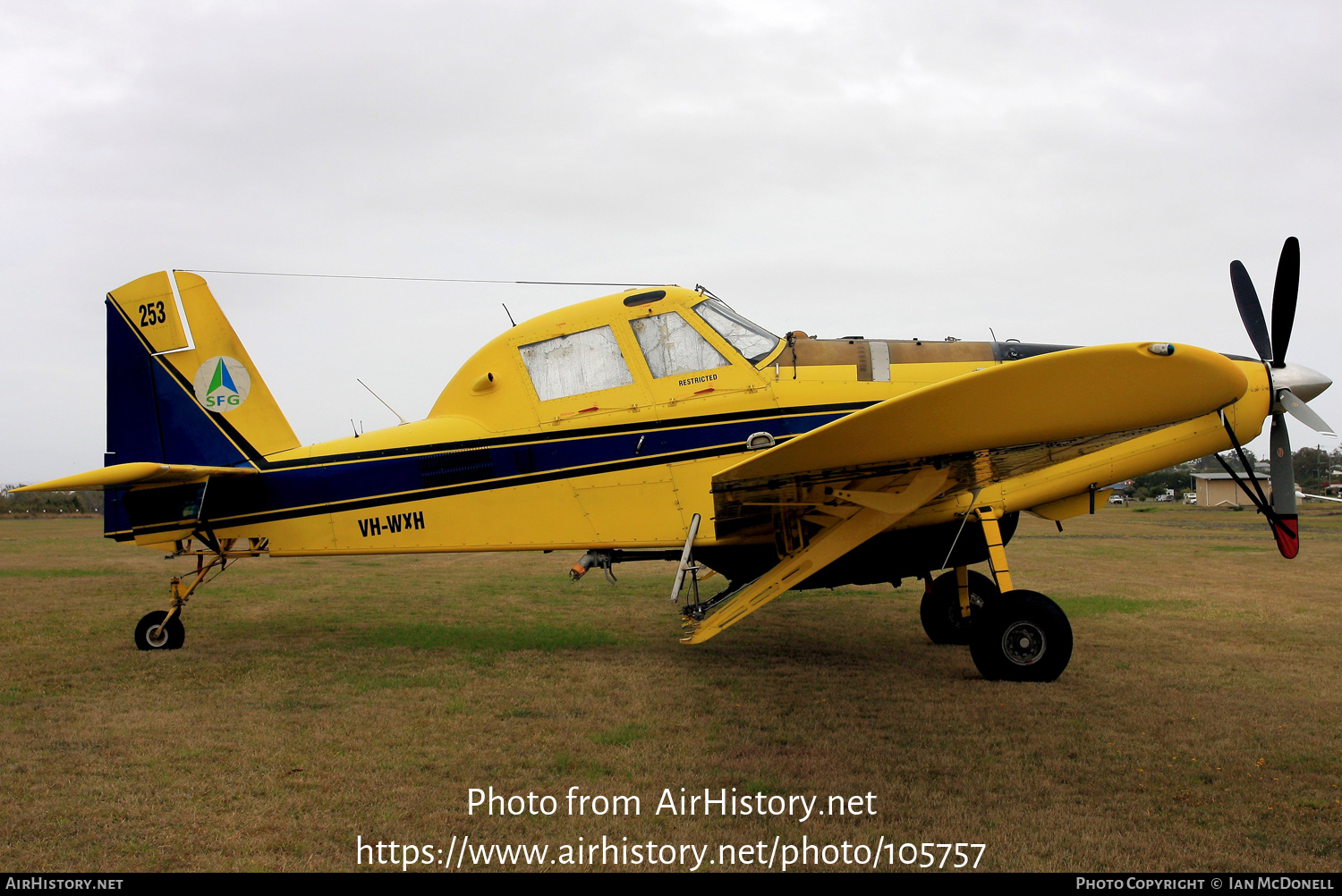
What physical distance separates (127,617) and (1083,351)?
435 inches

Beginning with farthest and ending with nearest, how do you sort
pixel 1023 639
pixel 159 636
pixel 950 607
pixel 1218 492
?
pixel 1218 492
pixel 950 607
pixel 159 636
pixel 1023 639

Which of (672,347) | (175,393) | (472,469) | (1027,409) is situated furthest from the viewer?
(175,393)

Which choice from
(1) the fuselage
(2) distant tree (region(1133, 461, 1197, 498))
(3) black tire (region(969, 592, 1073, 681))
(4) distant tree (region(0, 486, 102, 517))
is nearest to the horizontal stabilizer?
(1) the fuselage

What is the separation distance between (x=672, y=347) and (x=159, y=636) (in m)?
6.05

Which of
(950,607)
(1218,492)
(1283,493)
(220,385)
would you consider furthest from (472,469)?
(1218,492)

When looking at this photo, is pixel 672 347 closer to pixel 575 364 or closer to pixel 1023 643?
pixel 575 364

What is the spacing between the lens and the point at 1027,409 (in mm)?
3678

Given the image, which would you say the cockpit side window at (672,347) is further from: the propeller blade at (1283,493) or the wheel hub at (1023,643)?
the propeller blade at (1283,493)

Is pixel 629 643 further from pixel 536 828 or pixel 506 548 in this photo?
pixel 536 828

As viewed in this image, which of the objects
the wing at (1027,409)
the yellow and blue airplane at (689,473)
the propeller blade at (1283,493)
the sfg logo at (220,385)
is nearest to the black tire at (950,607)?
the yellow and blue airplane at (689,473)

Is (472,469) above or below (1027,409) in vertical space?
below

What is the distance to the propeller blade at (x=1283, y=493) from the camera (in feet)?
21.2

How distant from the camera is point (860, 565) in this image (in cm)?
696
